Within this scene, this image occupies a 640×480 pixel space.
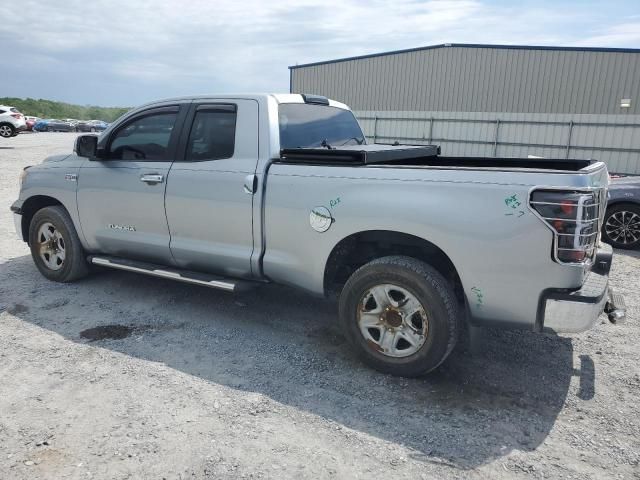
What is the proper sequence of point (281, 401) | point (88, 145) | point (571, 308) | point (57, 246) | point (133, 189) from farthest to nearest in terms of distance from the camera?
1. point (57, 246)
2. point (88, 145)
3. point (133, 189)
4. point (281, 401)
5. point (571, 308)

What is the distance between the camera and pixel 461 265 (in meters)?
3.08

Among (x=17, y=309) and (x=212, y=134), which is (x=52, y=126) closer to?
(x=17, y=309)

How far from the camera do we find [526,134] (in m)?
16.6

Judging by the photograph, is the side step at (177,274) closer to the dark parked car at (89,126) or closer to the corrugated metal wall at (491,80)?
the corrugated metal wall at (491,80)

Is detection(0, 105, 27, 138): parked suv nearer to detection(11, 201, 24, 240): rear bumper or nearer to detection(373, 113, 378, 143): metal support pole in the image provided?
detection(373, 113, 378, 143): metal support pole

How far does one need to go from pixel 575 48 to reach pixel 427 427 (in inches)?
714

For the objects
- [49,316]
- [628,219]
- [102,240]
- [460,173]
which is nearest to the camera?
[460,173]

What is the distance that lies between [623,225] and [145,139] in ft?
22.6

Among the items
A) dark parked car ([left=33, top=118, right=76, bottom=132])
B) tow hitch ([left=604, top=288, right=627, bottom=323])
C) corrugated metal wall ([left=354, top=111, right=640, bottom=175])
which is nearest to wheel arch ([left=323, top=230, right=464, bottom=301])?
tow hitch ([left=604, top=288, right=627, bottom=323])

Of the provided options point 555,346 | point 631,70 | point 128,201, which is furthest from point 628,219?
point 631,70

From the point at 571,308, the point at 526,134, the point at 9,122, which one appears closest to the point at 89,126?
the point at 9,122

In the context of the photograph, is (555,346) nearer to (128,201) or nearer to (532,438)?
(532,438)

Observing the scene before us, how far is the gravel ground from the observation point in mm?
2578

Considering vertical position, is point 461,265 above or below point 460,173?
below
